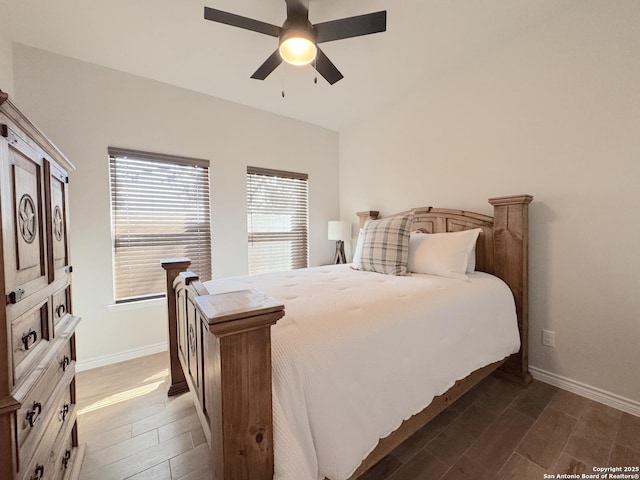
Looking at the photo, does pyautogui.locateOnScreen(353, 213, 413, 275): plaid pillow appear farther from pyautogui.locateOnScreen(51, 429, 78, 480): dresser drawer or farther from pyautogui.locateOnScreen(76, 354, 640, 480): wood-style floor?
pyautogui.locateOnScreen(51, 429, 78, 480): dresser drawer

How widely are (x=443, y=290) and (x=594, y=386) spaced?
4.37 feet

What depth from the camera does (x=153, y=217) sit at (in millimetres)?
2623

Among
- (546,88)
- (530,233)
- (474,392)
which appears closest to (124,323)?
(474,392)

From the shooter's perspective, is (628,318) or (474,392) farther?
(474,392)

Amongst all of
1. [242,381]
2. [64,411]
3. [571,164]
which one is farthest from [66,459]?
[571,164]

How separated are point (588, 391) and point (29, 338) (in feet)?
10.00

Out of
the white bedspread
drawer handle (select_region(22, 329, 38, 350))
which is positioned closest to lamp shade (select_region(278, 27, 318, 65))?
the white bedspread

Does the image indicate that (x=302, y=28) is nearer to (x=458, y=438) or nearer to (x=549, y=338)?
(x=458, y=438)

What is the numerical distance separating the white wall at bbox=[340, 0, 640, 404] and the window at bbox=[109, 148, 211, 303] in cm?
264

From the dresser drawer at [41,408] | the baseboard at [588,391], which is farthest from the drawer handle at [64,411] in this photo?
the baseboard at [588,391]

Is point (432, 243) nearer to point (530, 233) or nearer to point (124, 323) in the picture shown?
point (530, 233)

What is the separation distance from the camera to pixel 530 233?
2.06 metres

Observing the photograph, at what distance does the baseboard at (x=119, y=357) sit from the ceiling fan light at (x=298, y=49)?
2.80 meters

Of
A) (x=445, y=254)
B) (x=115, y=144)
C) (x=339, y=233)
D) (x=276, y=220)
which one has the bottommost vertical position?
(x=445, y=254)
